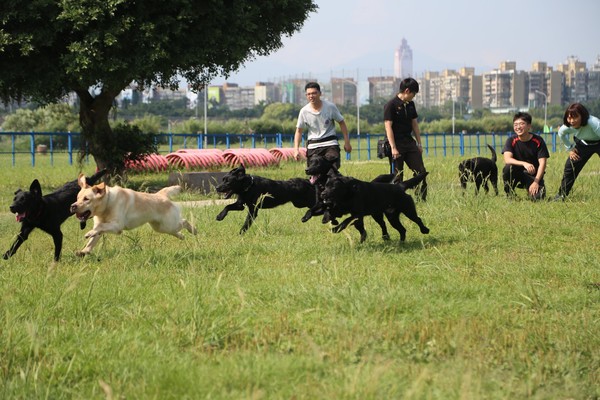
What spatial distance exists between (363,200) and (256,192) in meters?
2.36

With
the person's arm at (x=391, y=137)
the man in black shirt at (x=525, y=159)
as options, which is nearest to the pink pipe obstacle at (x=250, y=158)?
the man in black shirt at (x=525, y=159)

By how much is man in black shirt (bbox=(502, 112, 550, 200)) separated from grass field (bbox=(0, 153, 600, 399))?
3.70m

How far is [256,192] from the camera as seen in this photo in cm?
1053

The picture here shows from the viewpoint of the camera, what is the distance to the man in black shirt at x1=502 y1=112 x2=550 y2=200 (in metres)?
13.0

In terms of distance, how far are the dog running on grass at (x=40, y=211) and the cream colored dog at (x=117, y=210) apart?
0.26m

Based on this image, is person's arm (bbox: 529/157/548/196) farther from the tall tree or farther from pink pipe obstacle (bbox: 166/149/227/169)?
pink pipe obstacle (bbox: 166/149/227/169)

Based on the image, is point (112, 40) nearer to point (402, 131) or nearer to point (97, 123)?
point (97, 123)

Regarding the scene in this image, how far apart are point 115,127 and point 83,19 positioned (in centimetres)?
489

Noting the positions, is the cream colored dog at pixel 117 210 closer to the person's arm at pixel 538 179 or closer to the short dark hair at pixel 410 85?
the short dark hair at pixel 410 85

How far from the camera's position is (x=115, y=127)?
74.7 ft

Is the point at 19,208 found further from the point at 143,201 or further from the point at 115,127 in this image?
the point at 115,127

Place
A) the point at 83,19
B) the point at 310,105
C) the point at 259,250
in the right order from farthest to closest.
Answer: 1. the point at 83,19
2. the point at 310,105
3. the point at 259,250

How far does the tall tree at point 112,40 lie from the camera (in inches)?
725

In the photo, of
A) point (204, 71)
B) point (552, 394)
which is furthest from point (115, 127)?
point (552, 394)
